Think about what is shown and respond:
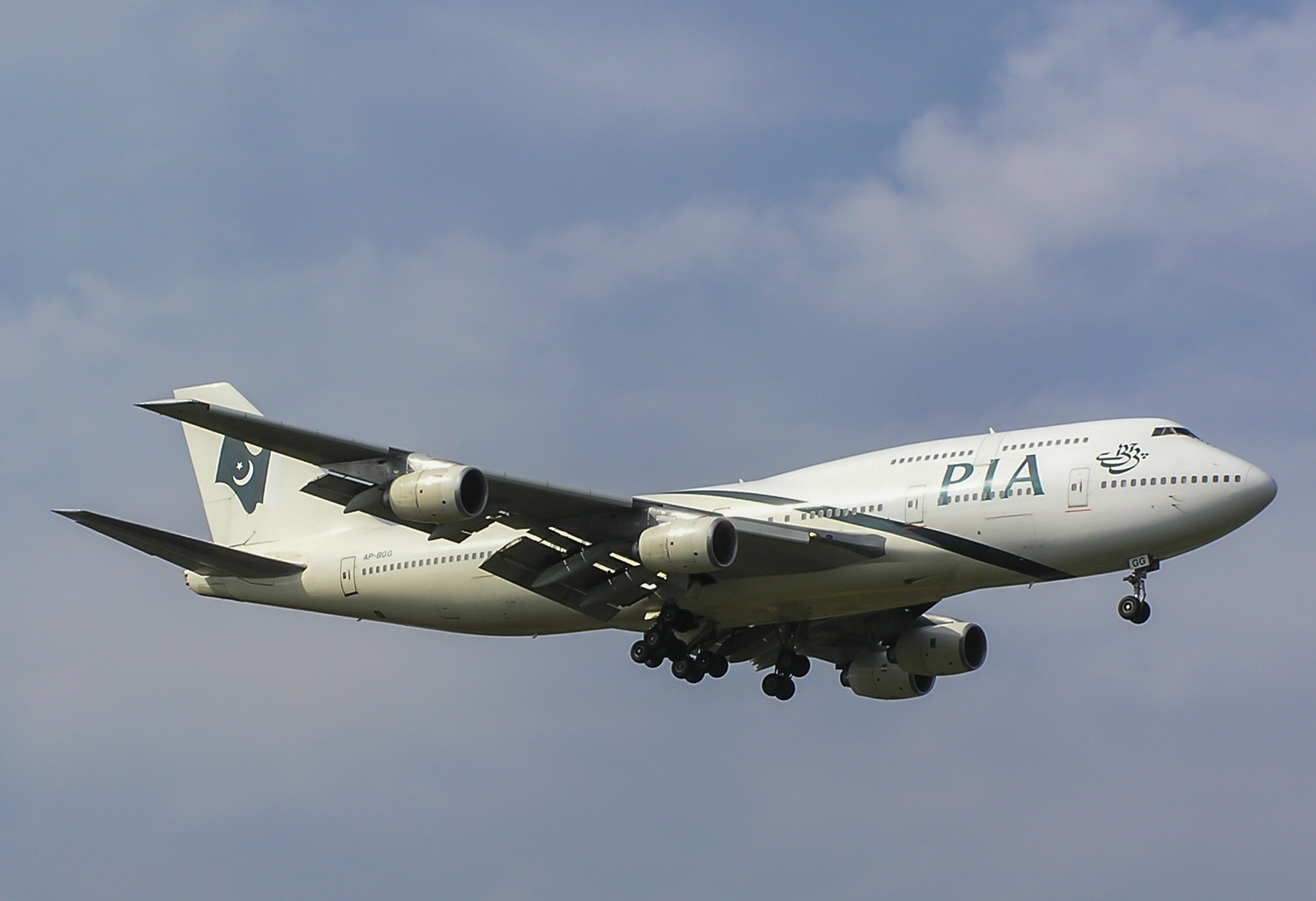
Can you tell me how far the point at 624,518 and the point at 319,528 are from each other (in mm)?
10984

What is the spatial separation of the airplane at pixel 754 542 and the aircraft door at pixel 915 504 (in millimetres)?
54

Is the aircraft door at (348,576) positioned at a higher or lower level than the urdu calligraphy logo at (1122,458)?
lower

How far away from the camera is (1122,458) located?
110 feet

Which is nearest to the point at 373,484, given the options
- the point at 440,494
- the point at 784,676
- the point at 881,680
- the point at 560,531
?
the point at 440,494

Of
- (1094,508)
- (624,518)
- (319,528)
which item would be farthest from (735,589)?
(319,528)

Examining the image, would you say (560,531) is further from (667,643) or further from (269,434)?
(269,434)

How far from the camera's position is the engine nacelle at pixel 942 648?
134ft

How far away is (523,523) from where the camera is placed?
35469mm

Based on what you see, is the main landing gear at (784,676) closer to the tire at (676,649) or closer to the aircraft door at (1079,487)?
the tire at (676,649)

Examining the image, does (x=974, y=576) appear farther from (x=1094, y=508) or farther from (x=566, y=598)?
(x=566, y=598)

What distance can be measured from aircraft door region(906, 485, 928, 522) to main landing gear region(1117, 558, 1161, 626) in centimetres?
444

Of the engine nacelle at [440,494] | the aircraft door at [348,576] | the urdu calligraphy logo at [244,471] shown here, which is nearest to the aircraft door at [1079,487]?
the engine nacelle at [440,494]

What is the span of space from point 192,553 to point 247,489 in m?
5.71

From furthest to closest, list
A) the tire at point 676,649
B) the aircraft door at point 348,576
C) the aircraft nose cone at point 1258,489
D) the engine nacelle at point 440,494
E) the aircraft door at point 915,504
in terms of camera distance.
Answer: the aircraft door at point 348,576 → the tire at point 676,649 → the aircraft door at point 915,504 → the aircraft nose cone at point 1258,489 → the engine nacelle at point 440,494
